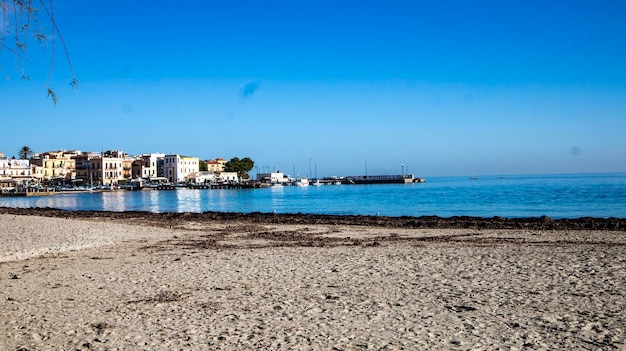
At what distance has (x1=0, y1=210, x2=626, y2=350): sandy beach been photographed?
688cm

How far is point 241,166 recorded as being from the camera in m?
Answer: 153

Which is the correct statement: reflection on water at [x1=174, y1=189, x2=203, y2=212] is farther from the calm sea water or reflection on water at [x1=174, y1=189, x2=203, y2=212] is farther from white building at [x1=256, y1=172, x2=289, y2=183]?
white building at [x1=256, y1=172, x2=289, y2=183]

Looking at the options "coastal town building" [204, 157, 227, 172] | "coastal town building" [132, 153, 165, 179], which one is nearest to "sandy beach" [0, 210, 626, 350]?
"coastal town building" [132, 153, 165, 179]

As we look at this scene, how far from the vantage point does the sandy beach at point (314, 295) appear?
271 inches

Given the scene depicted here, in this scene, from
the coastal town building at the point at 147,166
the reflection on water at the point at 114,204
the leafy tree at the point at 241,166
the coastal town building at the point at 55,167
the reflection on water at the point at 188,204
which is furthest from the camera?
the leafy tree at the point at 241,166

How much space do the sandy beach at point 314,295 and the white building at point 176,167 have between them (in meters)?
122

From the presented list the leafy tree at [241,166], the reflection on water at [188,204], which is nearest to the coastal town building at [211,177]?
the leafy tree at [241,166]

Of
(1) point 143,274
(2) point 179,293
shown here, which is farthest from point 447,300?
(1) point 143,274

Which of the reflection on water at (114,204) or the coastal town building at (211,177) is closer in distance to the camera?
the reflection on water at (114,204)

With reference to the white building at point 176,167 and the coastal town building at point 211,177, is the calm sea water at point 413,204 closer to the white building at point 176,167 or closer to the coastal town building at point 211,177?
the coastal town building at point 211,177

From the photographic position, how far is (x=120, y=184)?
121m

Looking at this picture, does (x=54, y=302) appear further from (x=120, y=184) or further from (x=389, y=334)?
(x=120, y=184)

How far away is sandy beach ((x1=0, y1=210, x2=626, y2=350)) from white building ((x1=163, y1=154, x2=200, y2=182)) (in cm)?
12168

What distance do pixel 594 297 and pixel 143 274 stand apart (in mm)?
8925
